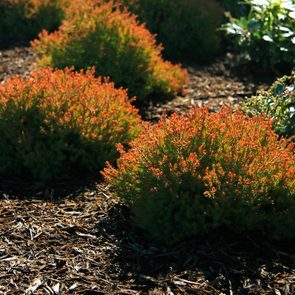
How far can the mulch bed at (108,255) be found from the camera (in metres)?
3.82

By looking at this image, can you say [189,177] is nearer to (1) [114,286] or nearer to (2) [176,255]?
(2) [176,255]

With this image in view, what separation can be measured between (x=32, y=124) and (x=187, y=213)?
76.4 inches

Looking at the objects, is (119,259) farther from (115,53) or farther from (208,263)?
(115,53)

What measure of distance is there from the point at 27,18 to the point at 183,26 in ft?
8.06

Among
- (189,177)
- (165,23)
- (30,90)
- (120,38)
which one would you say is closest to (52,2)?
(165,23)

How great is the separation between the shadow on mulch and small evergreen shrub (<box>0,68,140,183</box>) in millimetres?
1045

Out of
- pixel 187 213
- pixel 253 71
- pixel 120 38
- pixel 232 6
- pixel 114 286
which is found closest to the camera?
pixel 114 286

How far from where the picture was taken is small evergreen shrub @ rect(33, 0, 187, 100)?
712cm

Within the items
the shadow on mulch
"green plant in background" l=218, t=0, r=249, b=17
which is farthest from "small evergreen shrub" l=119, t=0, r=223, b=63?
the shadow on mulch

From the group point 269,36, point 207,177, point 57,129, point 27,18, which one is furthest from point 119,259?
point 27,18

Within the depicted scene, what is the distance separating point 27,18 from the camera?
9586 mm

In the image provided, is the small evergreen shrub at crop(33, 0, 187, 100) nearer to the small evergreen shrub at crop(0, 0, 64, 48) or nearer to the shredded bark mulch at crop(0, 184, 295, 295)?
the small evergreen shrub at crop(0, 0, 64, 48)

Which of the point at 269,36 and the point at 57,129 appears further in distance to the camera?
the point at 269,36

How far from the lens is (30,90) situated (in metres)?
5.52
